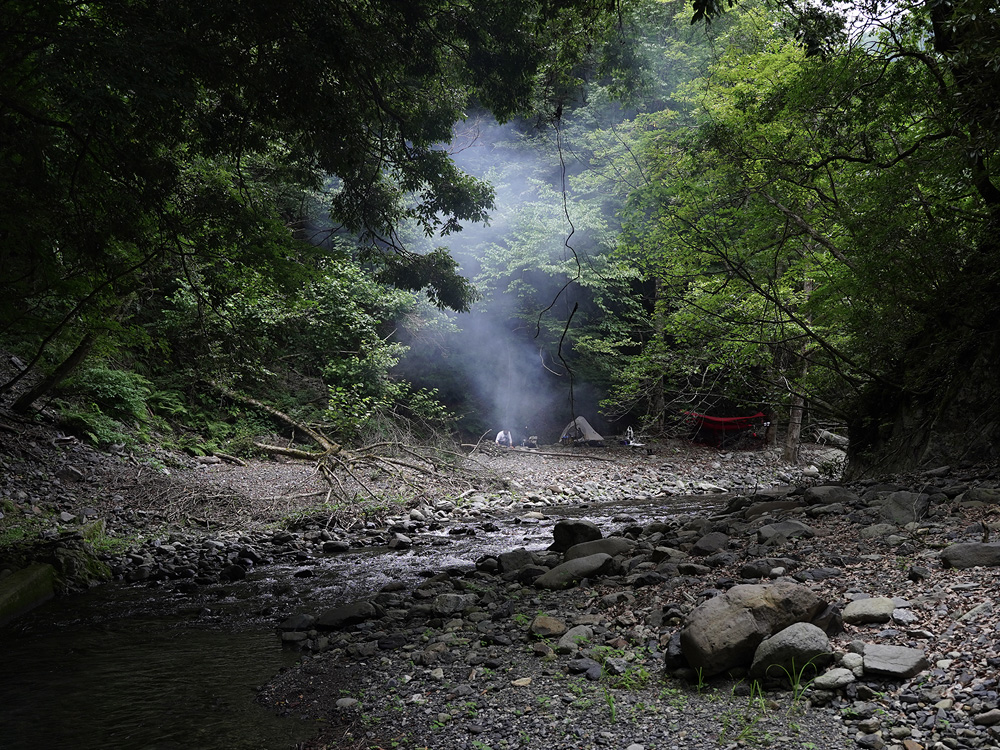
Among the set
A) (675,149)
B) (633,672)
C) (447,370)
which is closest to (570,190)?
(447,370)

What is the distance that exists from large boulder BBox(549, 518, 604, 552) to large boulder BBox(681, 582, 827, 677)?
3.78 metres

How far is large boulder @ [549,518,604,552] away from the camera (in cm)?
705

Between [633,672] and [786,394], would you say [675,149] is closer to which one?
[786,394]

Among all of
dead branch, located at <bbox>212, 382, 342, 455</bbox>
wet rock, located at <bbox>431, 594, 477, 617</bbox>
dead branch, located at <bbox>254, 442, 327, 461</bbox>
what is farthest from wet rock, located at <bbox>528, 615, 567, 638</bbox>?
dead branch, located at <bbox>254, 442, 327, 461</bbox>

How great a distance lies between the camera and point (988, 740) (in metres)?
2.26

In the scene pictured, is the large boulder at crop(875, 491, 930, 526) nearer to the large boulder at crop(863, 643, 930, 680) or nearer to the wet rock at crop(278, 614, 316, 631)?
the large boulder at crop(863, 643, 930, 680)

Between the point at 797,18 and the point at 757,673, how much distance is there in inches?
206

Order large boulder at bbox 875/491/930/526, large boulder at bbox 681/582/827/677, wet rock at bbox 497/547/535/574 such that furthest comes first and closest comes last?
wet rock at bbox 497/547/535/574, large boulder at bbox 875/491/930/526, large boulder at bbox 681/582/827/677

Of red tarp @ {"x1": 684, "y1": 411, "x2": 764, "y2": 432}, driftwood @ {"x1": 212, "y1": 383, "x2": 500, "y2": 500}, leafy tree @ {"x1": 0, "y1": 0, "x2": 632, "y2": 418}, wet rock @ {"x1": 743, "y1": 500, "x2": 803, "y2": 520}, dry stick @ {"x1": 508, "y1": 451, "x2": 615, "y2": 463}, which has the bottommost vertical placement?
wet rock @ {"x1": 743, "y1": 500, "x2": 803, "y2": 520}

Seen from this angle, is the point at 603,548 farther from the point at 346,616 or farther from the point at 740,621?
the point at 740,621

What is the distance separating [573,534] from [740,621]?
4096 millimetres

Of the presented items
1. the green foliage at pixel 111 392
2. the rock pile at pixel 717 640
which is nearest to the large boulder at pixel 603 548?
the rock pile at pixel 717 640

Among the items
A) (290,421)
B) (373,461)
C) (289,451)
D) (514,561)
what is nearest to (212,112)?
(514,561)

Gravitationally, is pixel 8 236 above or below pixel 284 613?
→ above
